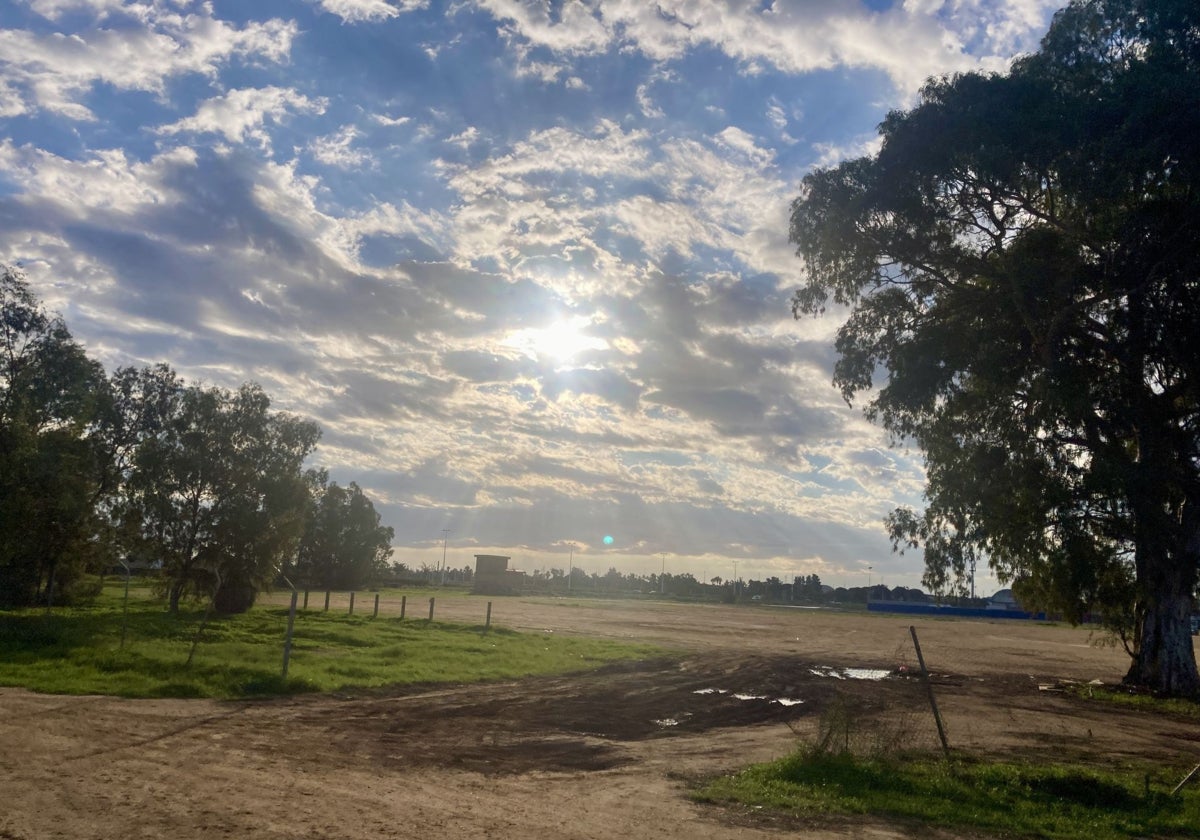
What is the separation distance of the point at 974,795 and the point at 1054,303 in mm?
18115

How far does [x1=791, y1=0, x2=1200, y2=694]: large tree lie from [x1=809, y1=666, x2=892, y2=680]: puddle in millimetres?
5363

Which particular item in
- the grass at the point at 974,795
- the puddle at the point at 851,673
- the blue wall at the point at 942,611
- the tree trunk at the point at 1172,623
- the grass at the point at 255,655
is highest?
the tree trunk at the point at 1172,623

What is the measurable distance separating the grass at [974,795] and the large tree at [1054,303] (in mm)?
13759

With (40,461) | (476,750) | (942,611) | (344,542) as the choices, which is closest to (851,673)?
(476,750)

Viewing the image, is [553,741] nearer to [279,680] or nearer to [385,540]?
Result: [279,680]

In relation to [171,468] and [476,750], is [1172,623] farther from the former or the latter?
[171,468]

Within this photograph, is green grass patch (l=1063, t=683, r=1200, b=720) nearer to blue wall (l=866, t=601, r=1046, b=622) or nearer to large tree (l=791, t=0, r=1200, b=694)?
large tree (l=791, t=0, r=1200, b=694)

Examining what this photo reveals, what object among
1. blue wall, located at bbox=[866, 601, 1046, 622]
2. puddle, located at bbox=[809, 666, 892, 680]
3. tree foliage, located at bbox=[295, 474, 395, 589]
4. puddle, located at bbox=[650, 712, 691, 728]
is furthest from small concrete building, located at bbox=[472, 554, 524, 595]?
puddle, located at bbox=[650, 712, 691, 728]

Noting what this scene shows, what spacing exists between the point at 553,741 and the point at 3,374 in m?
34.5

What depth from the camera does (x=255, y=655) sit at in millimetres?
23156

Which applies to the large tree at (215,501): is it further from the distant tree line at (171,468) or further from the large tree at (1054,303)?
the large tree at (1054,303)

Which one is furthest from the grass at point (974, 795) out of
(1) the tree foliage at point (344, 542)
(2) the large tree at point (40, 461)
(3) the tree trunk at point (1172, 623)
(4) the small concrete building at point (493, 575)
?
(4) the small concrete building at point (493, 575)

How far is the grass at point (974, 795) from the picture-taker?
10.3 meters

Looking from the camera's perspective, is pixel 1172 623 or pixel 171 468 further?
pixel 171 468
